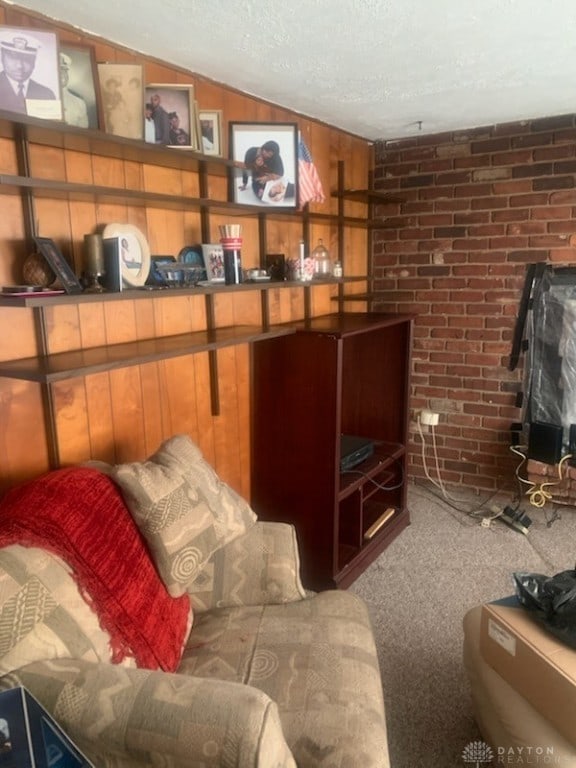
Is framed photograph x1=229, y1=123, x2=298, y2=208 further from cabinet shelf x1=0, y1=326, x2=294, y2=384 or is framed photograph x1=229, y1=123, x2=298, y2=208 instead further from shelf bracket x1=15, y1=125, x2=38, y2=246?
shelf bracket x1=15, y1=125, x2=38, y2=246

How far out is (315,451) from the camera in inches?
94.0

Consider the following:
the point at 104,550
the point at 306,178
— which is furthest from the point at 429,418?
the point at 104,550

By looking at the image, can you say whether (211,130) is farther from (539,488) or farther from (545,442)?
(539,488)

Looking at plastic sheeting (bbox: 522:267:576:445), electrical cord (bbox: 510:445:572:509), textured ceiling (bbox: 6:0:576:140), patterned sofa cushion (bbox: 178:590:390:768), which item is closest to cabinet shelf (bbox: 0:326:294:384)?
patterned sofa cushion (bbox: 178:590:390:768)

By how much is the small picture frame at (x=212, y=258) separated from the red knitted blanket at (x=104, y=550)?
36.0 inches

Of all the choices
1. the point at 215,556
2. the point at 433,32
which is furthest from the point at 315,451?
the point at 433,32

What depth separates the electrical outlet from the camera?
3.50m

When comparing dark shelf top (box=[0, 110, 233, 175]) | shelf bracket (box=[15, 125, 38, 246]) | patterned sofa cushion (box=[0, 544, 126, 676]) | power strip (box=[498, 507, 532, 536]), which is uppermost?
dark shelf top (box=[0, 110, 233, 175])

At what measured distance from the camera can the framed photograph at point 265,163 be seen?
2.32 meters

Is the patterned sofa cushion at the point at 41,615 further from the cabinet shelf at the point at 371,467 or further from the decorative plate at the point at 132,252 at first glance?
the cabinet shelf at the point at 371,467

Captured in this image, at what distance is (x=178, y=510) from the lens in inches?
63.5

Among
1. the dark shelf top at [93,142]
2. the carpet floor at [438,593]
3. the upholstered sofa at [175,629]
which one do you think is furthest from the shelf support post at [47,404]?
the carpet floor at [438,593]

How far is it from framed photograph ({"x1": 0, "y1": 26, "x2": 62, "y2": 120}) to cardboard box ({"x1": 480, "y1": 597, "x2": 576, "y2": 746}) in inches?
73.2

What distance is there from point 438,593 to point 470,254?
1947 mm
